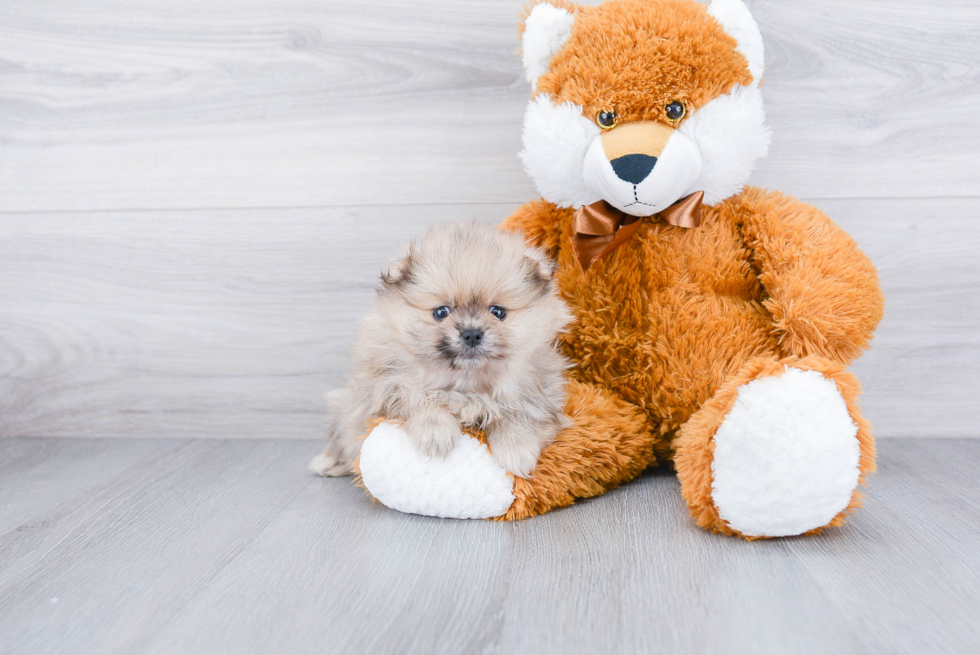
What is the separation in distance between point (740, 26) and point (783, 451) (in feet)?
2.21

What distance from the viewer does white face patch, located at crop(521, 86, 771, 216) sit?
1074 mm

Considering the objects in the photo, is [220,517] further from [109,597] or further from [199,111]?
[199,111]

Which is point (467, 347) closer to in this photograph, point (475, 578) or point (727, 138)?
point (475, 578)

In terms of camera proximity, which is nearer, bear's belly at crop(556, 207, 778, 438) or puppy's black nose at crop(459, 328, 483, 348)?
puppy's black nose at crop(459, 328, 483, 348)

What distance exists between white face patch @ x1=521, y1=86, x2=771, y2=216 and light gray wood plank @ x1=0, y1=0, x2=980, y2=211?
0.96 ft

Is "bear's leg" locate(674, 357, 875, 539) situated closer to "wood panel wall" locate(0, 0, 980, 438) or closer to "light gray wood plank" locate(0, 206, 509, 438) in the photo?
"wood panel wall" locate(0, 0, 980, 438)

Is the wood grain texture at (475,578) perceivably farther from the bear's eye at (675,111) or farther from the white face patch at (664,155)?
the bear's eye at (675,111)

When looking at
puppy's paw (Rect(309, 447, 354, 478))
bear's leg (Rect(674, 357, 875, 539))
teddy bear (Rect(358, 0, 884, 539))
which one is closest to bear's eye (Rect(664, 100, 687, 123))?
teddy bear (Rect(358, 0, 884, 539))

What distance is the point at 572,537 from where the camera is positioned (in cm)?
100

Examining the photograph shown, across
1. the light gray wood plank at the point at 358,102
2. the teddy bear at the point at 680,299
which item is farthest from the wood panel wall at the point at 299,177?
the teddy bear at the point at 680,299

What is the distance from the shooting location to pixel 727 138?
111cm

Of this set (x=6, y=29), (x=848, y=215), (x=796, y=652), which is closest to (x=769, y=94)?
(x=848, y=215)

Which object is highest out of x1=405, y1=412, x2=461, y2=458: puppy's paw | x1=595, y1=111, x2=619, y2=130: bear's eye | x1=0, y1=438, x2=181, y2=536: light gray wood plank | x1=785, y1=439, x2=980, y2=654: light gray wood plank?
x1=595, y1=111, x2=619, y2=130: bear's eye

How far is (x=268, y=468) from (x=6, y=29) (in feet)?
3.64
